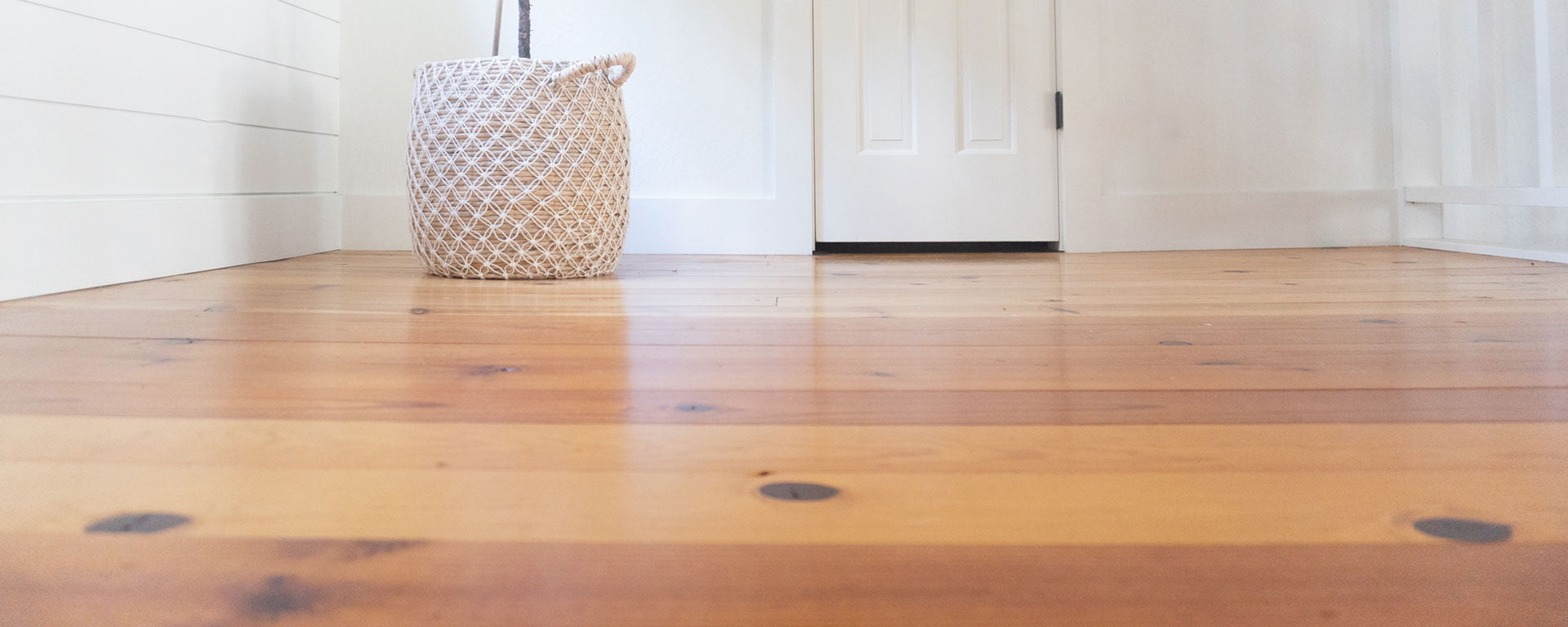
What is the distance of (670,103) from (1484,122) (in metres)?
1.84

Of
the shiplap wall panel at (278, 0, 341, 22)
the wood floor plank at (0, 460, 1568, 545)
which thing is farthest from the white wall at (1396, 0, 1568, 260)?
the shiplap wall panel at (278, 0, 341, 22)

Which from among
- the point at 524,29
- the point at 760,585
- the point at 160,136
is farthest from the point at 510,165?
the point at 760,585

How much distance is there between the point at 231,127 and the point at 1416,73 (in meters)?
2.58

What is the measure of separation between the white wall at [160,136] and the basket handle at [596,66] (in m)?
0.65

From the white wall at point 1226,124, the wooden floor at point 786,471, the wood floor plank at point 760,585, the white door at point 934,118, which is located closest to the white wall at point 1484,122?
the white wall at point 1226,124

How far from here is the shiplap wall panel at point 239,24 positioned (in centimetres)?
154

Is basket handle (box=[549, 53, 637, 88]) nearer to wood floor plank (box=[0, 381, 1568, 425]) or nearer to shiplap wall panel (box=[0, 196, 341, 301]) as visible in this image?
shiplap wall panel (box=[0, 196, 341, 301])

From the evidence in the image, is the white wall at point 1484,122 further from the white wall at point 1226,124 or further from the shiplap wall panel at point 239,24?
the shiplap wall panel at point 239,24

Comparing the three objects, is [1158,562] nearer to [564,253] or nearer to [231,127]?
[564,253]

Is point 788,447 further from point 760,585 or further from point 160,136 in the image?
point 160,136

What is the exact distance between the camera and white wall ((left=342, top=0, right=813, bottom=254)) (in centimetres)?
229

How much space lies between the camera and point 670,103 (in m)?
2.32

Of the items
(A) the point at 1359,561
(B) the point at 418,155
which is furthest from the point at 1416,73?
(A) the point at 1359,561

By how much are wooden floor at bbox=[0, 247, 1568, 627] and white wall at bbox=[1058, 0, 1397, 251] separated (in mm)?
1311
